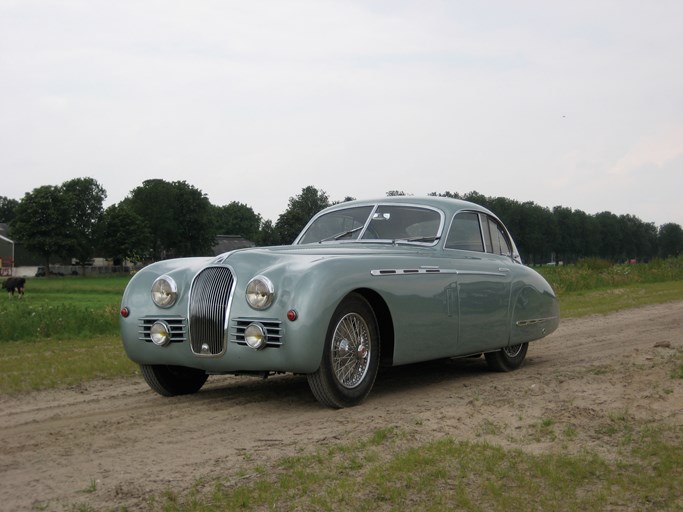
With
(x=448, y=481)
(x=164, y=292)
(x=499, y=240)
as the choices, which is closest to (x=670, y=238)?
(x=499, y=240)

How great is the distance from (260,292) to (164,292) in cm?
99

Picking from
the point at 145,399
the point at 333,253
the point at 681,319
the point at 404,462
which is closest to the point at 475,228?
the point at 333,253

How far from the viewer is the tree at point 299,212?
6809cm

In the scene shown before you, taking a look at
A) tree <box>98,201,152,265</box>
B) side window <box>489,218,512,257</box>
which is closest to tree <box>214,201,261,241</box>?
tree <box>98,201,152,265</box>

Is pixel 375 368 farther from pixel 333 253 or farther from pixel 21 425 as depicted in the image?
pixel 21 425

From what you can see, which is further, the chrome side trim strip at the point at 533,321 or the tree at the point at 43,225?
the tree at the point at 43,225

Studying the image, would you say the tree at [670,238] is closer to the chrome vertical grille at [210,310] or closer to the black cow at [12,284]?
the black cow at [12,284]

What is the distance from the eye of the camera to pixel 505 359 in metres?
8.88

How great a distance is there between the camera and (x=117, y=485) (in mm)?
4250

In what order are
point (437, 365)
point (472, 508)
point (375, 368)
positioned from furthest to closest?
point (437, 365) < point (375, 368) < point (472, 508)

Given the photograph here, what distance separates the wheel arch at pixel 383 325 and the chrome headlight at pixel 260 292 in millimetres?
943

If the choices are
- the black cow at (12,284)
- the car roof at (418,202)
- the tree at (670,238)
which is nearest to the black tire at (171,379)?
the car roof at (418,202)

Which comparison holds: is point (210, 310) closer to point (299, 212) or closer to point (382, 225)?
point (382, 225)

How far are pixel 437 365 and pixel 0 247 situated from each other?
108161 mm
